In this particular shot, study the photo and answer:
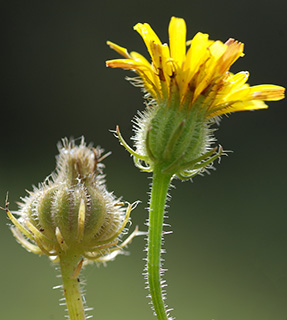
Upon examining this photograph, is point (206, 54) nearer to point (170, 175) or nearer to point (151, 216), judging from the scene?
point (170, 175)

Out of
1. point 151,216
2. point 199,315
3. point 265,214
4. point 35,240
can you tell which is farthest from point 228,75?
point 265,214

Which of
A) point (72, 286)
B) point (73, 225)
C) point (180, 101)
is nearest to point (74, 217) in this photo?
point (73, 225)

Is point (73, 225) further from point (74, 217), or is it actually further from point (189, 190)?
point (189, 190)

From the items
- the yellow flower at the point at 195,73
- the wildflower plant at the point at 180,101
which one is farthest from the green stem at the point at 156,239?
the yellow flower at the point at 195,73

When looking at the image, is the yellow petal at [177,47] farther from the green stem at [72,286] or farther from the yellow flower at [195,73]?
the green stem at [72,286]

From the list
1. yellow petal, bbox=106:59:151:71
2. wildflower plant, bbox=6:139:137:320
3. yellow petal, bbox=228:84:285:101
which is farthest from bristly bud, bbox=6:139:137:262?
yellow petal, bbox=228:84:285:101
